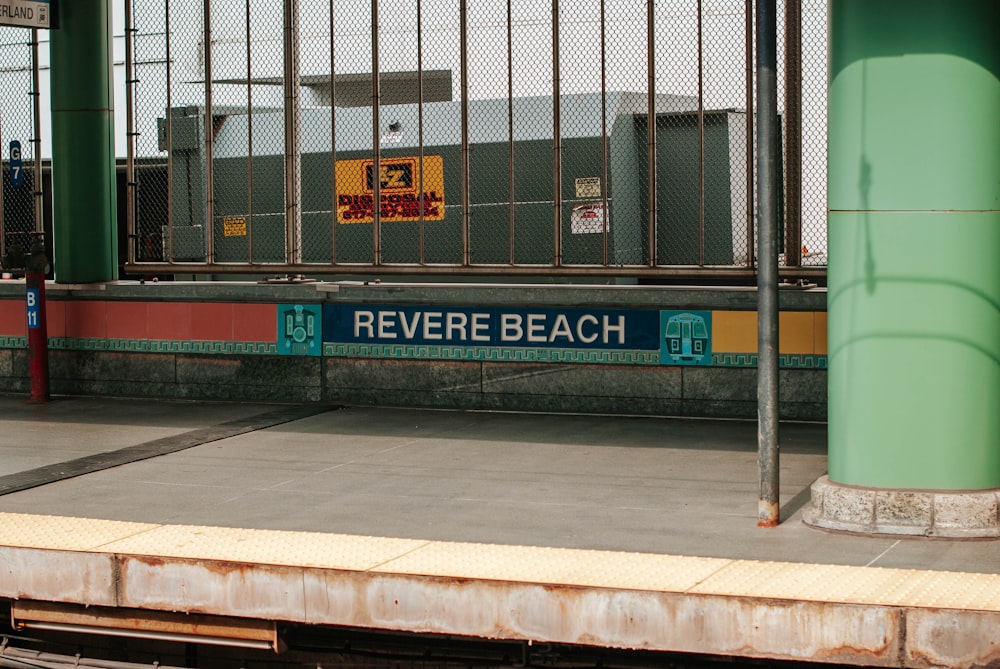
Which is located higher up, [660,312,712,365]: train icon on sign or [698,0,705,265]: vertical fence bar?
[698,0,705,265]: vertical fence bar

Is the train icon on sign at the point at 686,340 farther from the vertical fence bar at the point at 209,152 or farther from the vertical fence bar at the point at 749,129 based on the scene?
the vertical fence bar at the point at 209,152

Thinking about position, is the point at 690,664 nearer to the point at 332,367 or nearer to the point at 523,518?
the point at 523,518

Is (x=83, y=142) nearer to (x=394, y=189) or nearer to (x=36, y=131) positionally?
(x=36, y=131)

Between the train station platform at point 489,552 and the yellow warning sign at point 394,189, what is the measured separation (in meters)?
3.18

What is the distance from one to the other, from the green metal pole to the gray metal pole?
0.36m

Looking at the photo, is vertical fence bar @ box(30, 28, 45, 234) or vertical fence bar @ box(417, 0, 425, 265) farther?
vertical fence bar @ box(30, 28, 45, 234)

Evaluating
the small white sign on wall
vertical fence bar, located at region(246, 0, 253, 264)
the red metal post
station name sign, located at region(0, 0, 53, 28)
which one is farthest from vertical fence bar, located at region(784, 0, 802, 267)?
the red metal post

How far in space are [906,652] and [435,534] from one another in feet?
8.34

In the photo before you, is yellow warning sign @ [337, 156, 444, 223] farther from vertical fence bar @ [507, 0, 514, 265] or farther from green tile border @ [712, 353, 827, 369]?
green tile border @ [712, 353, 827, 369]

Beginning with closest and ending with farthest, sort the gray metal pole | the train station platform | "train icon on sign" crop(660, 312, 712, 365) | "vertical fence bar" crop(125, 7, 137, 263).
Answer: the train station platform < the gray metal pole < "train icon on sign" crop(660, 312, 712, 365) < "vertical fence bar" crop(125, 7, 137, 263)

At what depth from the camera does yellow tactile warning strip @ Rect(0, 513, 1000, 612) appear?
5.57 metres

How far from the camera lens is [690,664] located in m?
5.86

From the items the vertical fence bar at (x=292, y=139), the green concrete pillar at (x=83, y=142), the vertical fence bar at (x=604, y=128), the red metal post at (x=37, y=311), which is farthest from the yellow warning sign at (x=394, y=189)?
the red metal post at (x=37, y=311)

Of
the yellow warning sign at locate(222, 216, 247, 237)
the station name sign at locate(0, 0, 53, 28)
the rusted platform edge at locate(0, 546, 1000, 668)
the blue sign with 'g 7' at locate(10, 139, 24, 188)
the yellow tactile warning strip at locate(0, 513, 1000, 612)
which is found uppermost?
the station name sign at locate(0, 0, 53, 28)
